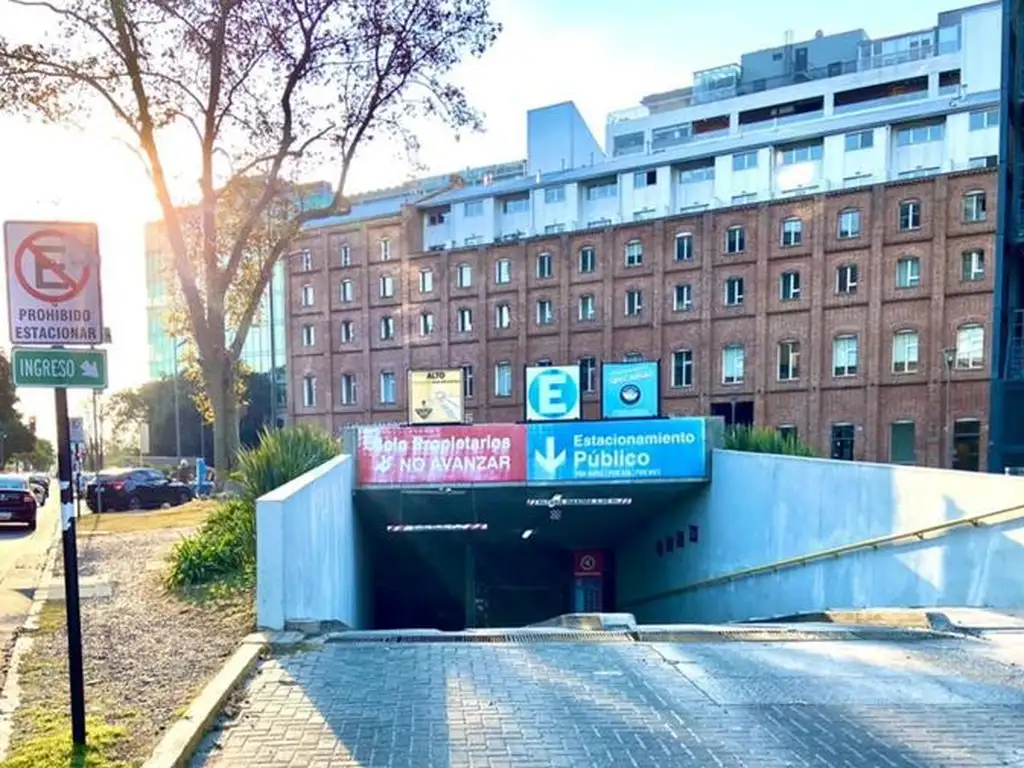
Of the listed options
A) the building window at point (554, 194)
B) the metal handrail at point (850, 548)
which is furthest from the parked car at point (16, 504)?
the building window at point (554, 194)

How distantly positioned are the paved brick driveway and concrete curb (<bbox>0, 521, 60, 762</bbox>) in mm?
1367

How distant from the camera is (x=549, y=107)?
54.2m

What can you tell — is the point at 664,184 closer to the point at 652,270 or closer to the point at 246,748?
the point at 652,270

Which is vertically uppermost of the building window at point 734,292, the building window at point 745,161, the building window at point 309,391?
the building window at point 745,161

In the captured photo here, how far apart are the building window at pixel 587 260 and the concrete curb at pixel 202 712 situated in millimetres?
37589

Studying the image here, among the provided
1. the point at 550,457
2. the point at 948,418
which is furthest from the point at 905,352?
the point at 550,457

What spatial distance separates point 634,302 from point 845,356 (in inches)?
439

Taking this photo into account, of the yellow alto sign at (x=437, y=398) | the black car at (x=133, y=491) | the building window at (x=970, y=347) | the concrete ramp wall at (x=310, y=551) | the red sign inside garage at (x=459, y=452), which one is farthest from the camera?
the building window at (x=970, y=347)

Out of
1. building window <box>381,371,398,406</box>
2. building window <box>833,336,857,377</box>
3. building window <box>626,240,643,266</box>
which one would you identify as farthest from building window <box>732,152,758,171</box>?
building window <box>381,371,398,406</box>

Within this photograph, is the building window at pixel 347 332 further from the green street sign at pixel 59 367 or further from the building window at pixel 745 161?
the green street sign at pixel 59 367

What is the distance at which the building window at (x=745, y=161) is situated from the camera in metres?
43.2

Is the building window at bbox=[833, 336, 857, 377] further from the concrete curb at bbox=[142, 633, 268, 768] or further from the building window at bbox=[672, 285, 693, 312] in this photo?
the concrete curb at bbox=[142, 633, 268, 768]

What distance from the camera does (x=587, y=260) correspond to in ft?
137

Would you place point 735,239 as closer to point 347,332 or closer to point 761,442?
point 761,442
